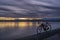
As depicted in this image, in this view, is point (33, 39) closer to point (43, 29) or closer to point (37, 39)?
point (37, 39)

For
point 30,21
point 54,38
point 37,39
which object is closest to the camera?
point 37,39

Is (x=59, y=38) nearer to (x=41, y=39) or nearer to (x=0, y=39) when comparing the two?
(x=41, y=39)

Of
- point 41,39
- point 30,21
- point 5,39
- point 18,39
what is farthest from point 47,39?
point 30,21

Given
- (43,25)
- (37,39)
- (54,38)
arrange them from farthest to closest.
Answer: (43,25) < (54,38) < (37,39)

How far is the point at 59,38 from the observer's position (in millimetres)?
7570

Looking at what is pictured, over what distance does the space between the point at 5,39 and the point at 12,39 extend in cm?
30

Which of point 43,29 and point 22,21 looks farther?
point 22,21

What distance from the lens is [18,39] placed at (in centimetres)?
795

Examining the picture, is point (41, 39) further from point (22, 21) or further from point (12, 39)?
point (22, 21)

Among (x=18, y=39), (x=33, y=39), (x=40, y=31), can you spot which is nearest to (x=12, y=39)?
(x=18, y=39)

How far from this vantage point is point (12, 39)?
7980mm

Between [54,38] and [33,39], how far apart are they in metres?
0.98

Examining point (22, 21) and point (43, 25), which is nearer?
point (43, 25)

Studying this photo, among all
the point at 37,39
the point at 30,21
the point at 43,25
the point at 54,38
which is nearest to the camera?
the point at 37,39
